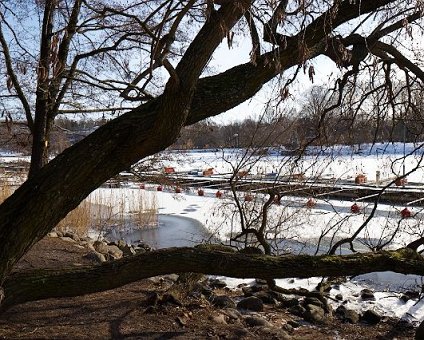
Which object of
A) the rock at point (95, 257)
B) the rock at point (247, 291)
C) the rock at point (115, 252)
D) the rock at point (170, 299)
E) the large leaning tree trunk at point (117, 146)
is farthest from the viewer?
the rock at point (115, 252)

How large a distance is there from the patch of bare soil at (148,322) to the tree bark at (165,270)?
37.9 inches

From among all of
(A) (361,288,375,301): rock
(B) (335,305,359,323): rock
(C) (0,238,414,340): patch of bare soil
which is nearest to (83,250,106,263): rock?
(C) (0,238,414,340): patch of bare soil

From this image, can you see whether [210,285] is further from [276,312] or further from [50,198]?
[50,198]

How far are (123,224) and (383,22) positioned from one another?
33.5 feet

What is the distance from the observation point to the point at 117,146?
3113 millimetres

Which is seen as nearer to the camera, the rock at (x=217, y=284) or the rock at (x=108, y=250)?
the rock at (x=217, y=284)

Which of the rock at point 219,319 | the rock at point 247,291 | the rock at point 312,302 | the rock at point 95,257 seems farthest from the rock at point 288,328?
the rock at point 95,257

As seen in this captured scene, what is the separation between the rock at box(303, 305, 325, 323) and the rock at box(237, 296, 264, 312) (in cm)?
62

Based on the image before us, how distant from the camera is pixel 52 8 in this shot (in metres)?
6.88

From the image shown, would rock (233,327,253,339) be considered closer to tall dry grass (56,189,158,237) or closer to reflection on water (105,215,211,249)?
reflection on water (105,215,211,249)

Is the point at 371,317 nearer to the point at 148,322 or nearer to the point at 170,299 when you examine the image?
the point at 170,299

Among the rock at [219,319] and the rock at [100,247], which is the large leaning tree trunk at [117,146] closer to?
the rock at [219,319]

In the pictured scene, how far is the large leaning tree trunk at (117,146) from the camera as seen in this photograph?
9.71 feet

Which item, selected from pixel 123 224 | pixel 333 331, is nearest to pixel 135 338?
pixel 333 331
